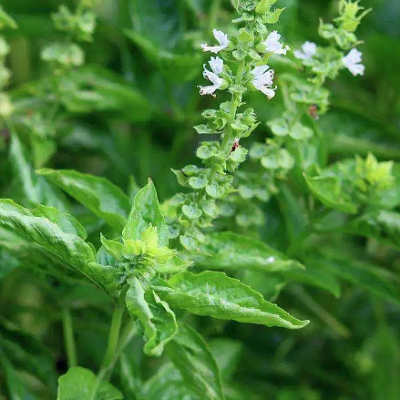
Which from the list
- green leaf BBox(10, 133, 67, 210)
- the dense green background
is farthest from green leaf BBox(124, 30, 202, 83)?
green leaf BBox(10, 133, 67, 210)

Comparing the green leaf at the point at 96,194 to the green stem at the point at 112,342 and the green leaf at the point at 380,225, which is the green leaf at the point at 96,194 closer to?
the green stem at the point at 112,342

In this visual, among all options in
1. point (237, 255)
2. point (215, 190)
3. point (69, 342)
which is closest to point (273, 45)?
point (215, 190)

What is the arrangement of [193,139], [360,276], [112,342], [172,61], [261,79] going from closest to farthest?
[261,79] → [112,342] → [360,276] → [172,61] → [193,139]

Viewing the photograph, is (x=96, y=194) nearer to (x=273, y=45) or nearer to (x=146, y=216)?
(x=146, y=216)

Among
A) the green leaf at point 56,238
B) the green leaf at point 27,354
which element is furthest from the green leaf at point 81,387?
the green leaf at point 27,354

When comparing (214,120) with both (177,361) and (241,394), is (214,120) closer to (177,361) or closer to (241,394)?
(177,361)

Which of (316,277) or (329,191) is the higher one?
(329,191)
